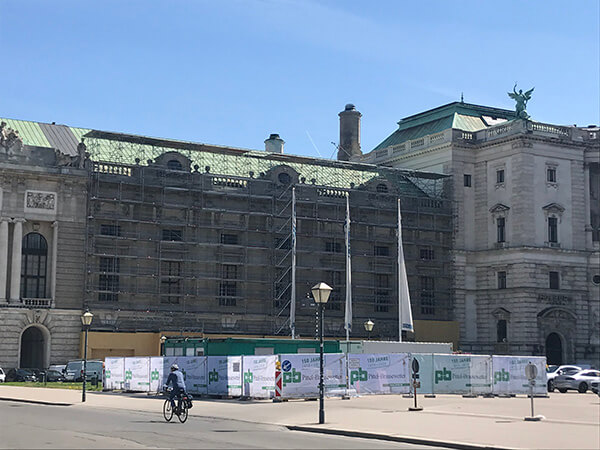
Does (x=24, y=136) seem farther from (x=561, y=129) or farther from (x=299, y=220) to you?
(x=561, y=129)

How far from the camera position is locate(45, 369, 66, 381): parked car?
69356 mm

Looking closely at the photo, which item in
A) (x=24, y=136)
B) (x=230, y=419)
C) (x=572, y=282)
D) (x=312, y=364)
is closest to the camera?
(x=230, y=419)

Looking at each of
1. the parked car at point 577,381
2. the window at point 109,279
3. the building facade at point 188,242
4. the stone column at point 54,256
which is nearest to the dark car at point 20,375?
the building facade at point 188,242

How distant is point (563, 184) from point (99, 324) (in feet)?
142

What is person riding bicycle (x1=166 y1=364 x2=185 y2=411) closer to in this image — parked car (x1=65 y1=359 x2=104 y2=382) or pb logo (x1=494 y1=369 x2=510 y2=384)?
pb logo (x1=494 y1=369 x2=510 y2=384)

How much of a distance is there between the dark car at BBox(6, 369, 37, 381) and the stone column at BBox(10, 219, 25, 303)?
580cm

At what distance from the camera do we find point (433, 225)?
90.4 metres

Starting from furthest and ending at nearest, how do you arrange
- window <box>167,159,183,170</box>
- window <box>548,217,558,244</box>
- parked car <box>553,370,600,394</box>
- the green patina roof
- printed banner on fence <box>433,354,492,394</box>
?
1. the green patina roof
2. window <box>548,217,558,244</box>
3. window <box>167,159,183,170</box>
4. parked car <box>553,370,600,394</box>
5. printed banner on fence <box>433,354,492,394</box>

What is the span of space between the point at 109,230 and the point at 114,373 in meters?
23.9

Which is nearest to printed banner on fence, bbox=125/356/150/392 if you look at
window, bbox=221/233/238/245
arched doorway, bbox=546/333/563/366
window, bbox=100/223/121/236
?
window, bbox=100/223/121/236

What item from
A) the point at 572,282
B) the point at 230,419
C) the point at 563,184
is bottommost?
the point at 230,419

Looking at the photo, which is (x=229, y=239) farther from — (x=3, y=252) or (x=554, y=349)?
(x=554, y=349)

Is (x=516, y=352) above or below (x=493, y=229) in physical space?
below

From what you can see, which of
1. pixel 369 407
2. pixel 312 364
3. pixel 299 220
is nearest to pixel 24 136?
pixel 299 220
